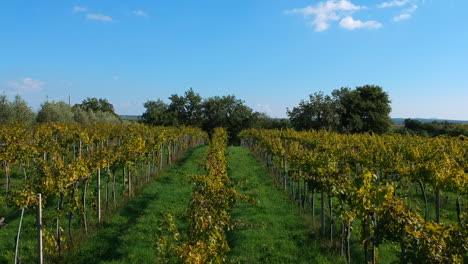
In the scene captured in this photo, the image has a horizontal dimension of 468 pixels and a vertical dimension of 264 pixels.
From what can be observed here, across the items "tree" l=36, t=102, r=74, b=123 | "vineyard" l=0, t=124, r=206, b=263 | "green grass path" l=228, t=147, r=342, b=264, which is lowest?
"green grass path" l=228, t=147, r=342, b=264

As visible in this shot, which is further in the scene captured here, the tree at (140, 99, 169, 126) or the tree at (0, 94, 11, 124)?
the tree at (140, 99, 169, 126)

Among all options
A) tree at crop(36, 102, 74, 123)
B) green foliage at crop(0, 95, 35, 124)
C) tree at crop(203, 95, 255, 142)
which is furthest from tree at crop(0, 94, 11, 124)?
tree at crop(203, 95, 255, 142)

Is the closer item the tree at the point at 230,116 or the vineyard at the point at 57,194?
the vineyard at the point at 57,194

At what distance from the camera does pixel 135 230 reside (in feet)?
36.9

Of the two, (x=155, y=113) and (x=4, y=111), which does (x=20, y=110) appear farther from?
(x=155, y=113)

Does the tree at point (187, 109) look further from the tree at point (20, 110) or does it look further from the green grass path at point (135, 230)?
the green grass path at point (135, 230)

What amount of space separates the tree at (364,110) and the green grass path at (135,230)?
4429 centimetres

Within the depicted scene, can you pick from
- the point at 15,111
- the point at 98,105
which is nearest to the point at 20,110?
the point at 15,111

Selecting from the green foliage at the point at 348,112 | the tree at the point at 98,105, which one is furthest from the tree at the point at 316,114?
the tree at the point at 98,105

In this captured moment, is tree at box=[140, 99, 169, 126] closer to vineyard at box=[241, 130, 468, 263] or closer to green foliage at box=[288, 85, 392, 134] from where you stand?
green foliage at box=[288, 85, 392, 134]

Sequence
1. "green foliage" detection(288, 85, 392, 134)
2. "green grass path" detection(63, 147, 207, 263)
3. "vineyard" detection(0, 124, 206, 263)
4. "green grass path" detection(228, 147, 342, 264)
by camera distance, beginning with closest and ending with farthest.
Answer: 1. "vineyard" detection(0, 124, 206, 263)
2. "green grass path" detection(63, 147, 207, 263)
3. "green grass path" detection(228, 147, 342, 264)
4. "green foliage" detection(288, 85, 392, 134)

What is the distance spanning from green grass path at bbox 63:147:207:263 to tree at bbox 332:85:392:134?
4429 centimetres

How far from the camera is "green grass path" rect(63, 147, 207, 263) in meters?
9.37

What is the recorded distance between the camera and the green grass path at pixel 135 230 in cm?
937
